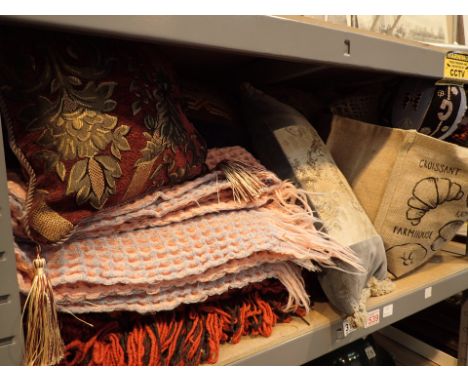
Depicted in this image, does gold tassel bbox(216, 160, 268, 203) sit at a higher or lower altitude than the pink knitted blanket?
higher

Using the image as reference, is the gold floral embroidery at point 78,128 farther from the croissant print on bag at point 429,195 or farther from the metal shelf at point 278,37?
the croissant print on bag at point 429,195

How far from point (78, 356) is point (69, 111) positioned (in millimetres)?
267

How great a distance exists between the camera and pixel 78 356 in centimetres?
36

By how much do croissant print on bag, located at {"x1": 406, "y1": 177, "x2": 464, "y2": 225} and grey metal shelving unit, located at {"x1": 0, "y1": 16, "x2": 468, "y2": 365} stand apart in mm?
143

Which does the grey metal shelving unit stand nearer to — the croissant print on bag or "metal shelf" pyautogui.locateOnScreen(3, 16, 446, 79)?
"metal shelf" pyautogui.locateOnScreen(3, 16, 446, 79)

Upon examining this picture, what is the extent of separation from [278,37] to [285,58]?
0.09 ft

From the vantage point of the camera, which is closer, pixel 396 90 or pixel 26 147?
pixel 26 147

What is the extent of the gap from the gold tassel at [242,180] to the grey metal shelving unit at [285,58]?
0.16 meters

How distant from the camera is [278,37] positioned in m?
0.38

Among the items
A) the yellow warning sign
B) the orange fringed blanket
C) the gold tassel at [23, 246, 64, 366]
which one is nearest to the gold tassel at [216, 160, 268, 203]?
the orange fringed blanket

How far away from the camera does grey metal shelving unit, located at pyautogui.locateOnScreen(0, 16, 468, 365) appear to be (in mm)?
274

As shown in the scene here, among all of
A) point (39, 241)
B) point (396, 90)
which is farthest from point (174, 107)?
point (396, 90)
